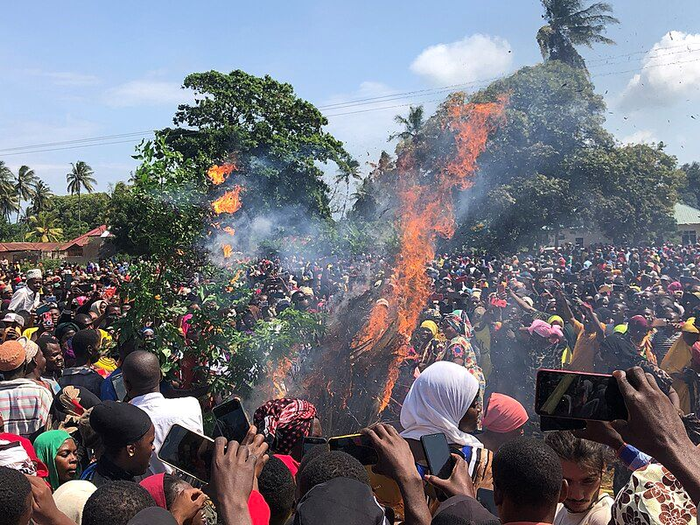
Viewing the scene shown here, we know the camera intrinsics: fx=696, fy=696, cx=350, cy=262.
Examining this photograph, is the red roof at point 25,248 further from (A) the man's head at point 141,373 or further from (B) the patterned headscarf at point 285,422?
(B) the patterned headscarf at point 285,422

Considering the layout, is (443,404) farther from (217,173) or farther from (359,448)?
(217,173)

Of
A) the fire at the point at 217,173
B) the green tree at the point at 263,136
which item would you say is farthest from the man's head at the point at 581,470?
the green tree at the point at 263,136

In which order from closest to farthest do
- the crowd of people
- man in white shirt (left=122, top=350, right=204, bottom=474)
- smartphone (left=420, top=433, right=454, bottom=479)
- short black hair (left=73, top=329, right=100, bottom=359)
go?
the crowd of people < smartphone (left=420, top=433, right=454, bottom=479) < man in white shirt (left=122, top=350, right=204, bottom=474) < short black hair (left=73, top=329, right=100, bottom=359)

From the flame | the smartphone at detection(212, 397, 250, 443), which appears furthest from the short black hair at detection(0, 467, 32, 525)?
the flame

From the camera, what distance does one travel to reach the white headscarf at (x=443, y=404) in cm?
344

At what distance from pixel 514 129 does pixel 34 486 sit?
87.3 feet

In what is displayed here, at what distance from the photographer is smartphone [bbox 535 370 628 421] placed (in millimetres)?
1878

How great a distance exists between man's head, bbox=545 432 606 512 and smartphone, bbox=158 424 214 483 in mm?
1491

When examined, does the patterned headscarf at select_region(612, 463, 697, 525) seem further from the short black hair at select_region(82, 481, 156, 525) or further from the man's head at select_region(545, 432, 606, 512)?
the short black hair at select_region(82, 481, 156, 525)

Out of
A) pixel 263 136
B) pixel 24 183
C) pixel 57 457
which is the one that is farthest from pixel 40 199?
pixel 57 457

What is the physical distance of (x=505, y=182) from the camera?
28.0 meters

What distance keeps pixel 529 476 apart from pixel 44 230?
70.7m

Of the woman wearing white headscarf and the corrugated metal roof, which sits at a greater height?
the woman wearing white headscarf

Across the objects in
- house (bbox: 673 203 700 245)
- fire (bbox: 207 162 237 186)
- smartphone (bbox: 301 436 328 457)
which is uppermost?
fire (bbox: 207 162 237 186)
